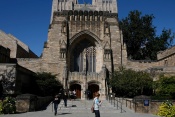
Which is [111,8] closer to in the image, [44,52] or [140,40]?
[140,40]

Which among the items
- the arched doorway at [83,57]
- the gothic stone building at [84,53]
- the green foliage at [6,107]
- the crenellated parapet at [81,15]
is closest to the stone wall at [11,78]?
the gothic stone building at [84,53]

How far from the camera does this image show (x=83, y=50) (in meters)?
40.5

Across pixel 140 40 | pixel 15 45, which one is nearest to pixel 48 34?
pixel 15 45

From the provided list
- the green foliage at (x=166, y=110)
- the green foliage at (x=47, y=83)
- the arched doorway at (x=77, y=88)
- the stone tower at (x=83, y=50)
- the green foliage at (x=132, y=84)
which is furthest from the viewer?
the arched doorway at (x=77, y=88)

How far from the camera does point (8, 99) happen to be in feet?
60.2

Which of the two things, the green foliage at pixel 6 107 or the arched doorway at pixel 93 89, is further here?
the arched doorway at pixel 93 89

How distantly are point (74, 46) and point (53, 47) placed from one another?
336 cm

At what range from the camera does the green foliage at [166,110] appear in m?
17.3

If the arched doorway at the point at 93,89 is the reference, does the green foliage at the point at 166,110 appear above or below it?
below

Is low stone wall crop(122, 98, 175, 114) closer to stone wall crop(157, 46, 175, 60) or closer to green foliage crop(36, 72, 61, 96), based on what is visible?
green foliage crop(36, 72, 61, 96)

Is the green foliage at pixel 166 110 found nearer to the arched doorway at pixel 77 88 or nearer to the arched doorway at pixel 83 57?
the arched doorway at pixel 77 88

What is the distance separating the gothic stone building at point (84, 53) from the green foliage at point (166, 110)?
691 inches

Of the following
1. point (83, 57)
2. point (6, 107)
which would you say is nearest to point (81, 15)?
point (83, 57)

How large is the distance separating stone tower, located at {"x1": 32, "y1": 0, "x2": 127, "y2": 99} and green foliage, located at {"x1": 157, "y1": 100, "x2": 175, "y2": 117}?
1761cm
